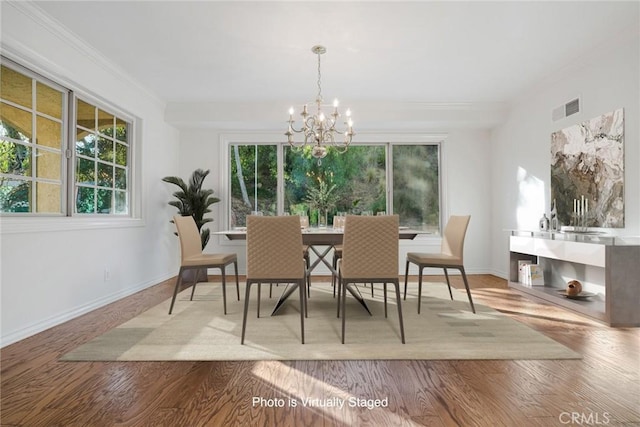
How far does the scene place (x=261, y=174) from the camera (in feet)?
18.5

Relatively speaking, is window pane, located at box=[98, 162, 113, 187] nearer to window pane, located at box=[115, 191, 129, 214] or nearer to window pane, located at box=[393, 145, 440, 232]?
window pane, located at box=[115, 191, 129, 214]

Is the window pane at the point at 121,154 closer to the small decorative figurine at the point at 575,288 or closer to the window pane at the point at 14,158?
the window pane at the point at 14,158

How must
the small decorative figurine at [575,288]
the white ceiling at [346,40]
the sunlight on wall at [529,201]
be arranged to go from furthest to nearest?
the sunlight on wall at [529,201] < the small decorative figurine at [575,288] < the white ceiling at [346,40]

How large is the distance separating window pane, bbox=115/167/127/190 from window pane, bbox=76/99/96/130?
0.61m

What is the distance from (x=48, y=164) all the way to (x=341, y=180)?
378cm

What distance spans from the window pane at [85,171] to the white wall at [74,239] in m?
0.45

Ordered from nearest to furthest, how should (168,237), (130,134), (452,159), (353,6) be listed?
(353,6) → (130,134) → (168,237) → (452,159)

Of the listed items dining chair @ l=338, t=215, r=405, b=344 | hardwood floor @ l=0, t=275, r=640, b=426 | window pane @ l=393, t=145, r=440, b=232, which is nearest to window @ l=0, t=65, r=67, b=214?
hardwood floor @ l=0, t=275, r=640, b=426

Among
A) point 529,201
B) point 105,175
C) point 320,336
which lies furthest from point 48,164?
point 529,201

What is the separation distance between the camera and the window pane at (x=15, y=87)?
8.30 ft

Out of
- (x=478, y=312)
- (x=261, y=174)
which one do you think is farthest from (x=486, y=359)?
(x=261, y=174)

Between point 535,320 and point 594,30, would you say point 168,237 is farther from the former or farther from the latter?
point 594,30

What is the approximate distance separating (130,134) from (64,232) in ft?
5.75

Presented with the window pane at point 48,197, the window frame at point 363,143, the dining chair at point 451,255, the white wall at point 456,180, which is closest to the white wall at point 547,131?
the white wall at point 456,180
